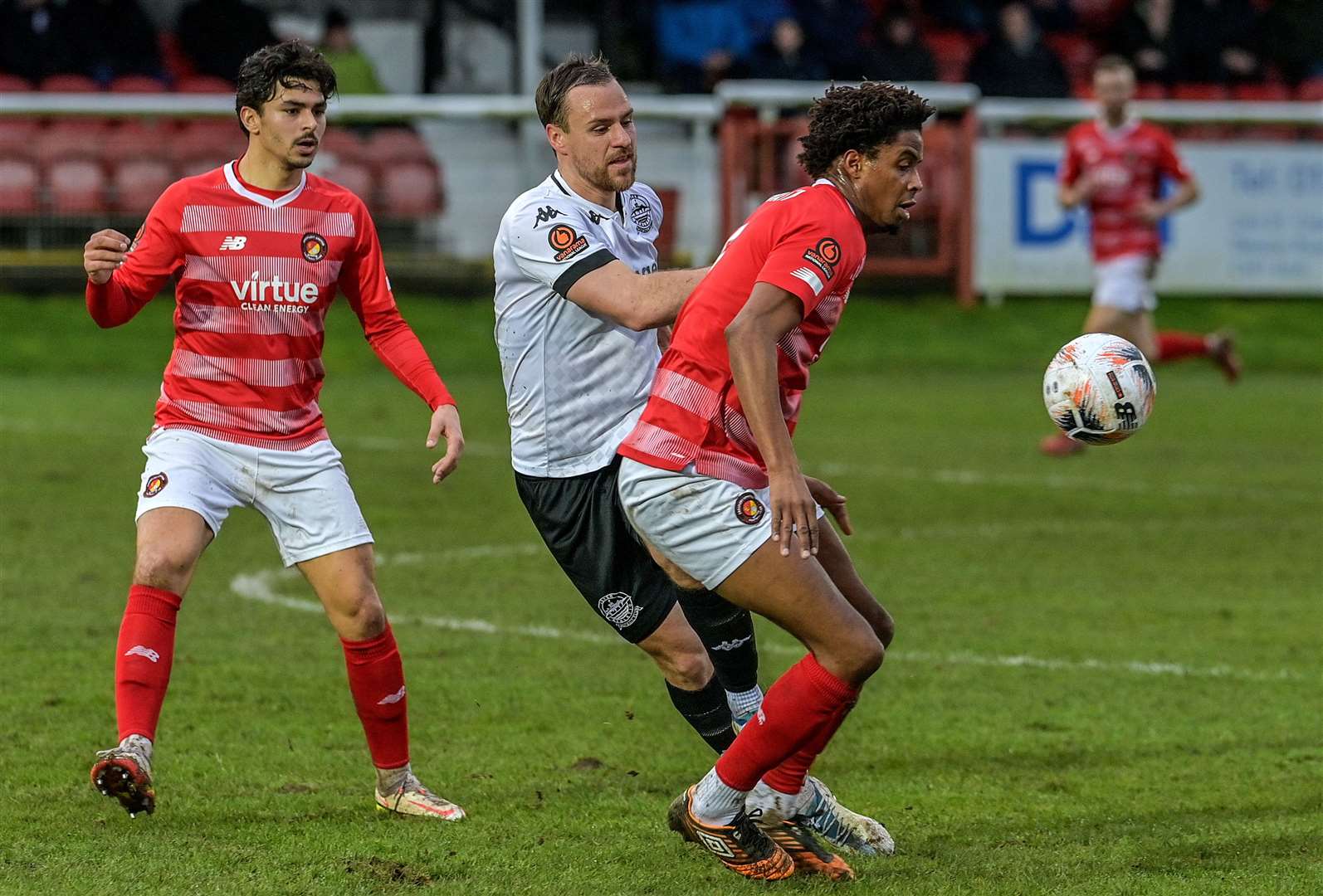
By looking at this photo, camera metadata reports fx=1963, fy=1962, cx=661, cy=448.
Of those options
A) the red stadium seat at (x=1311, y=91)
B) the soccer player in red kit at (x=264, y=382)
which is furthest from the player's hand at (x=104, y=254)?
the red stadium seat at (x=1311, y=91)

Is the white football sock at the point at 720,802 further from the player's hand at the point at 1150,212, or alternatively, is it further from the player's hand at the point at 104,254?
the player's hand at the point at 1150,212

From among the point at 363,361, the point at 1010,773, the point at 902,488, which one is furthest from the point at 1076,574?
the point at 363,361

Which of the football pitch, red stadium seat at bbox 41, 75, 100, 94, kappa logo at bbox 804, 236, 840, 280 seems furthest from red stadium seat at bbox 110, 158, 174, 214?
kappa logo at bbox 804, 236, 840, 280

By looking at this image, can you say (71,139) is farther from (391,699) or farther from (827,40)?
(391,699)

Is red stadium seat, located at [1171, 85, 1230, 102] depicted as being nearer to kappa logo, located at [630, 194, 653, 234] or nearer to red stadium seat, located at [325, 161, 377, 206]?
red stadium seat, located at [325, 161, 377, 206]

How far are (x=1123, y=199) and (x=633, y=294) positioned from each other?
9.11 meters

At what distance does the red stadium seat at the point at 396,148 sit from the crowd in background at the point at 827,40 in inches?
90.9

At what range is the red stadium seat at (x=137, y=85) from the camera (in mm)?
18656

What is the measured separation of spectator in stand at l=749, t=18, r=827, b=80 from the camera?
19625mm

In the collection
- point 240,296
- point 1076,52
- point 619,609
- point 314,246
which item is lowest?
point 1076,52

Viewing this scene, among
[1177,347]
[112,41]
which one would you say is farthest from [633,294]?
[112,41]

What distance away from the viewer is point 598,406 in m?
5.01

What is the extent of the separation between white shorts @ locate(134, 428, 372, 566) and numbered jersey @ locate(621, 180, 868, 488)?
3.41 ft

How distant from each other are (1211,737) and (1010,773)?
2.59 ft
